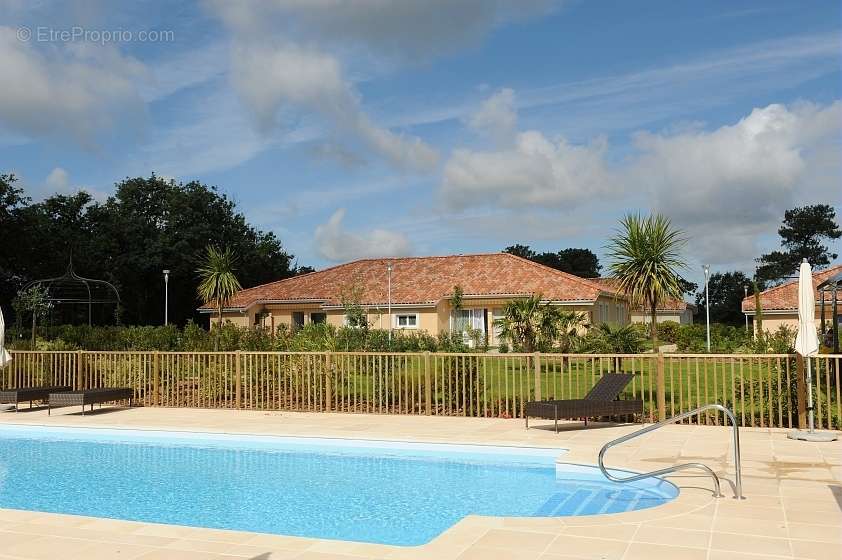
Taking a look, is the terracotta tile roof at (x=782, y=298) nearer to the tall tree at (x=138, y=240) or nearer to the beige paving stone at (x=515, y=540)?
the beige paving stone at (x=515, y=540)

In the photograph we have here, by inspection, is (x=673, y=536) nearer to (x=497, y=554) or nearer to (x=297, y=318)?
(x=497, y=554)

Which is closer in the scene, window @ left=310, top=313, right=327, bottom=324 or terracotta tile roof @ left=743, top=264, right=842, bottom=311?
terracotta tile roof @ left=743, top=264, right=842, bottom=311

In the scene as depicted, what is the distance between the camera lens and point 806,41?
1533cm

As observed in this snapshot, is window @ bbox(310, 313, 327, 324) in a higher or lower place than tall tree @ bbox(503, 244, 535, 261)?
lower

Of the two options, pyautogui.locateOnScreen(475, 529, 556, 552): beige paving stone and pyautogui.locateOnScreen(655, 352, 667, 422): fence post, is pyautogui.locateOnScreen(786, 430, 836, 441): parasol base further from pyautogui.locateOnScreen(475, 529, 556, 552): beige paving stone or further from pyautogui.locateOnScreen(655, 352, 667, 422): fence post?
pyautogui.locateOnScreen(475, 529, 556, 552): beige paving stone

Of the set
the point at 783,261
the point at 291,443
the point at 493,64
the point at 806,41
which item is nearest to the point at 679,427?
the point at 291,443

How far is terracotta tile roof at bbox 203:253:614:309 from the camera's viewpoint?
35.2 metres

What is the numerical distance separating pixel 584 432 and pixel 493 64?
10.7 m

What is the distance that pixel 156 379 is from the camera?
51.4 ft

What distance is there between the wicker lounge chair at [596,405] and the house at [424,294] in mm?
20361

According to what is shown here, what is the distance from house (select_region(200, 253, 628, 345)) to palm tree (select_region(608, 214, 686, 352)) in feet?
41.0

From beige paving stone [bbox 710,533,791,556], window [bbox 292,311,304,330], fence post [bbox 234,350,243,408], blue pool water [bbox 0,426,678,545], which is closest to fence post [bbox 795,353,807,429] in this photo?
blue pool water [bbox 0,426,678,545]

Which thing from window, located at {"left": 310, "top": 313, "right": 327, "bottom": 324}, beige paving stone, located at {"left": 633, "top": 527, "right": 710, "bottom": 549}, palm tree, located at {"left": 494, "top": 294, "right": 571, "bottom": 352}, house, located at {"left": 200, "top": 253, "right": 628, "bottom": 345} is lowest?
beige paving stone, located at {"left": 633, "top": 527, "right": 710, "bottom": 549}

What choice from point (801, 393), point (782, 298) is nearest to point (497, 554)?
point (801, 393)
